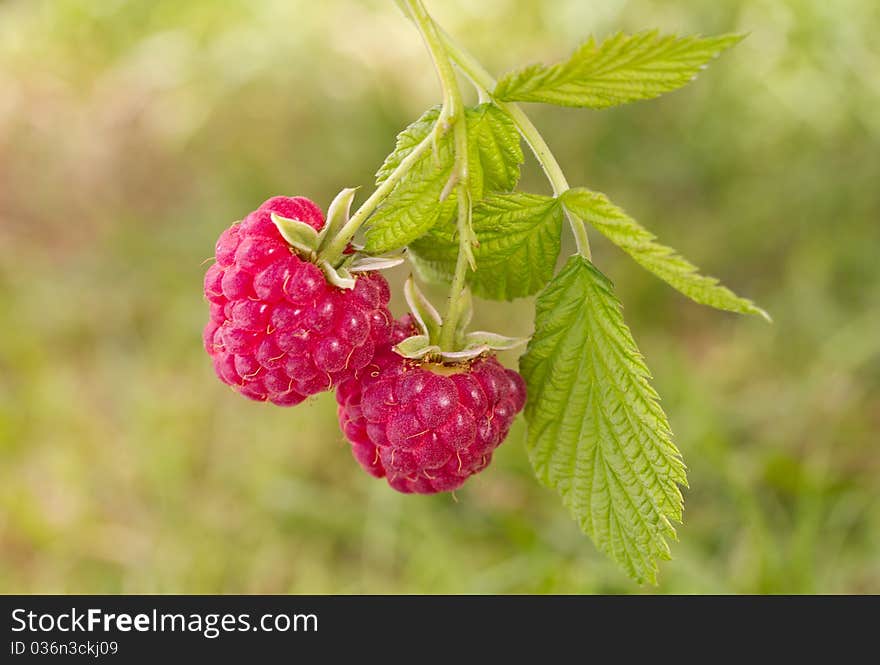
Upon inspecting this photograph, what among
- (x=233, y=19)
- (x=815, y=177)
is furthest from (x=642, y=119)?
(x=233, y=19)

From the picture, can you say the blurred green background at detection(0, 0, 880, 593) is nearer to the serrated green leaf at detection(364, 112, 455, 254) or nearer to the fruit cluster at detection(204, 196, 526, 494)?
the fruit cluster at detection(204, 196, 526, 494)

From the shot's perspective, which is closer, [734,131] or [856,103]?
[856,103]

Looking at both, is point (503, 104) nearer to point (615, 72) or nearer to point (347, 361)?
point (615, 72)

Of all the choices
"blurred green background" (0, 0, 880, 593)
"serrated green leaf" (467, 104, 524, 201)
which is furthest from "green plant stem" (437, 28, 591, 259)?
"blurred green background" (0, 0, 880, 593)

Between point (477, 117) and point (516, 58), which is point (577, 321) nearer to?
point (477, 117)

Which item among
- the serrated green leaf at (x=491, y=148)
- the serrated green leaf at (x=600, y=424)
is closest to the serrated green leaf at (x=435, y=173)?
the serrated green leaf at (x=491, y=148)

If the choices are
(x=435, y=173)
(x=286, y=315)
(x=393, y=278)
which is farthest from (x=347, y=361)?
(x=393, y=278)

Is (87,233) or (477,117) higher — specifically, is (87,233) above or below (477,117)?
above
